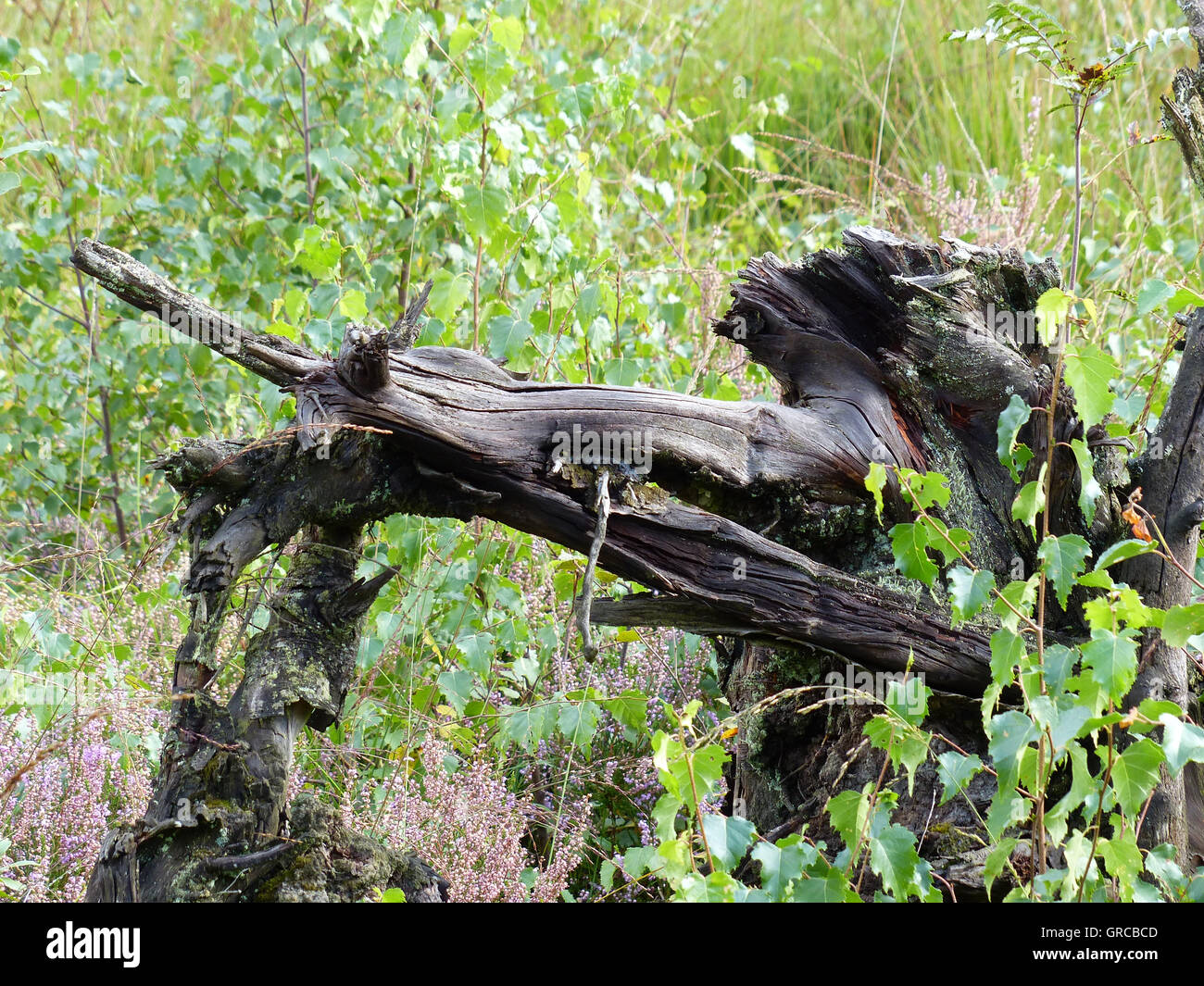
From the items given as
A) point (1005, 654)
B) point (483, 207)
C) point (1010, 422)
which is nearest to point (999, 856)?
point (1005, 654)

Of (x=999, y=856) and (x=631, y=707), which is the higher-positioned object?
(x=631, y=707)

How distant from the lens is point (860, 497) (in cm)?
222

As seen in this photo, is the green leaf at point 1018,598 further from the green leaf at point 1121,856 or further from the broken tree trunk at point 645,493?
the green leaf at point 1121,856

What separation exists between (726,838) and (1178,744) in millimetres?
615

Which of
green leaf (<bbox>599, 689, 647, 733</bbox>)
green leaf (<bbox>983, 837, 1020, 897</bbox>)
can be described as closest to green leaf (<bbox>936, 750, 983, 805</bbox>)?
green leaf (<bbox>983, 837, 1020, 897</bbox>)

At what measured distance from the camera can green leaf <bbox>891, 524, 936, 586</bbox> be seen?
5.97 ft

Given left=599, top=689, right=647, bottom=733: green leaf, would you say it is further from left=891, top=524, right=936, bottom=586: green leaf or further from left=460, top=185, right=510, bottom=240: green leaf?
left=460, top=185, right=510, bottom=240: green leaf

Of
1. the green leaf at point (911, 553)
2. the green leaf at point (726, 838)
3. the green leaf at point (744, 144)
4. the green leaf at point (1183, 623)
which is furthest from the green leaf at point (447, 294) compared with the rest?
the green leaf at point (1183, 623)

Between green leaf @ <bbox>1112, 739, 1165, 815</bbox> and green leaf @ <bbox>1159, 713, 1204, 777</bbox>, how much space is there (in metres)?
0.04

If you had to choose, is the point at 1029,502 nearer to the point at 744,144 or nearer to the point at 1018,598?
the point at 1018,598

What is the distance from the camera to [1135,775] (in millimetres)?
1479
